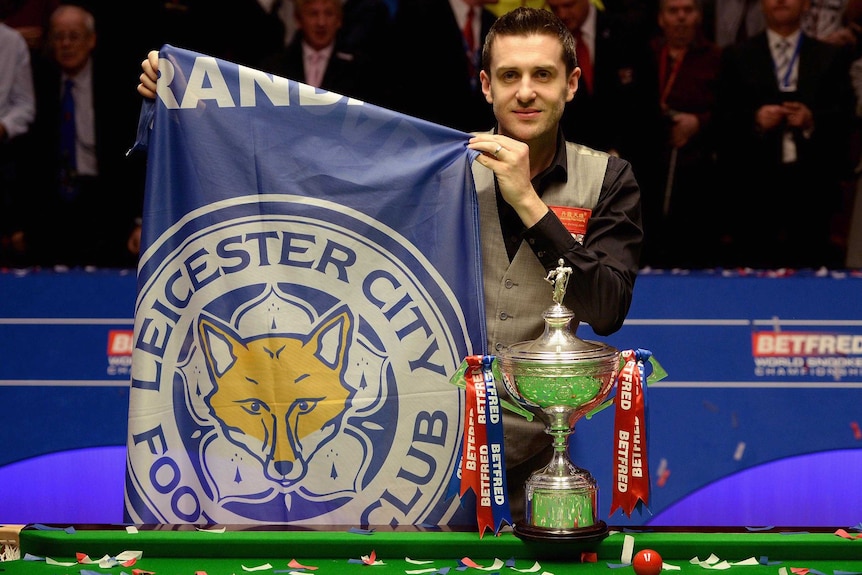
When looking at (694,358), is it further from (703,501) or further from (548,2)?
(548,2)

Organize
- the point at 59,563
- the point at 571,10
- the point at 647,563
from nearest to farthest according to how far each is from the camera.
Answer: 1. the point at 647,563
2. the point at 59,563
3. the point at 571,10

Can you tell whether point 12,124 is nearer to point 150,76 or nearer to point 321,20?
point 321,20

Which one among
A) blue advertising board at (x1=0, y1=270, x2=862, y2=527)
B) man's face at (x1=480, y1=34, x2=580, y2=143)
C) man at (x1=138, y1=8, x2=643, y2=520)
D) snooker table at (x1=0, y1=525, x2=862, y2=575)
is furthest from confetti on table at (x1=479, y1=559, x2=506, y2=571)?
blue advertising board at (x1=0, y1=270, x2=862, y2=527)

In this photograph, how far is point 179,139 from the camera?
217cm

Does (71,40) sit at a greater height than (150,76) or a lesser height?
greater

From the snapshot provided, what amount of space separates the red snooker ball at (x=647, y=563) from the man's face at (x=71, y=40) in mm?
3352

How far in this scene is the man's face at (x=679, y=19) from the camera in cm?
408

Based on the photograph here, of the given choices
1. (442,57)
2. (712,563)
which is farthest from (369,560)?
(442,57)

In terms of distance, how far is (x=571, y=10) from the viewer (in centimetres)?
407

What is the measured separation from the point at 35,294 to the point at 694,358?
7.96 feet

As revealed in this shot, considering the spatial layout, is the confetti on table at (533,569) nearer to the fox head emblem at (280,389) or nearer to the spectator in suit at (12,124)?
the fox head emblem at (280,389)

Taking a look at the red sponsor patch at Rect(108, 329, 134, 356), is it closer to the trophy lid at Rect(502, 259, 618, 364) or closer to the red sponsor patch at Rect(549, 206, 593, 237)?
the red sponsor patch at Rect(549, 206, 593, 237)

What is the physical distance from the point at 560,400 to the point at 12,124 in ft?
10.5

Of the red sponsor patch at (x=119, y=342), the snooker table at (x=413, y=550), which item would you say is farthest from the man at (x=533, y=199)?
the red sponsor patch at (x=119, y=342)
